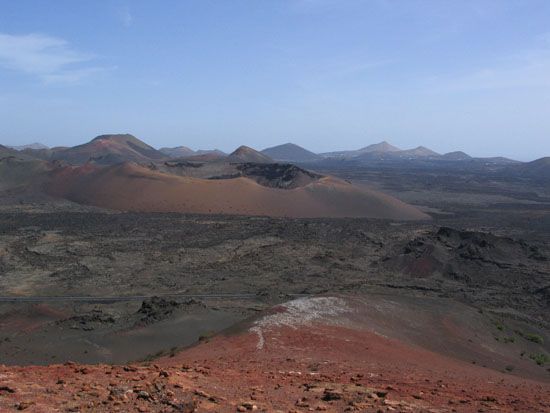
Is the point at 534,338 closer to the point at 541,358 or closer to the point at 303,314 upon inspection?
the point at 541,358

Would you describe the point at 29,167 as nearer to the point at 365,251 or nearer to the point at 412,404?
the point at 365,251

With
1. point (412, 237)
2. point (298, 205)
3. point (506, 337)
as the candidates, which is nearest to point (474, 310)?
point (506, 337)

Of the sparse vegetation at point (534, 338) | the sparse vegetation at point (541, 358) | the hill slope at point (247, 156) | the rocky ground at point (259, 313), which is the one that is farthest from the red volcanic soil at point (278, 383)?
the hill slope at point (247, 156)

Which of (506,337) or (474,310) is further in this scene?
(474,310)

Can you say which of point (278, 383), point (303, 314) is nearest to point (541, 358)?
point (303, 314)

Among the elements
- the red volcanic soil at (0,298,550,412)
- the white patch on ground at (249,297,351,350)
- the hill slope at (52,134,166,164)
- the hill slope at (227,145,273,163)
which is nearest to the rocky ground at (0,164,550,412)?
the red volcanic soil at (0,298,550,412)

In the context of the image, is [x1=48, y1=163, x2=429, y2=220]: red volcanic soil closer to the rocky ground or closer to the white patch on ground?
the rocky ground
